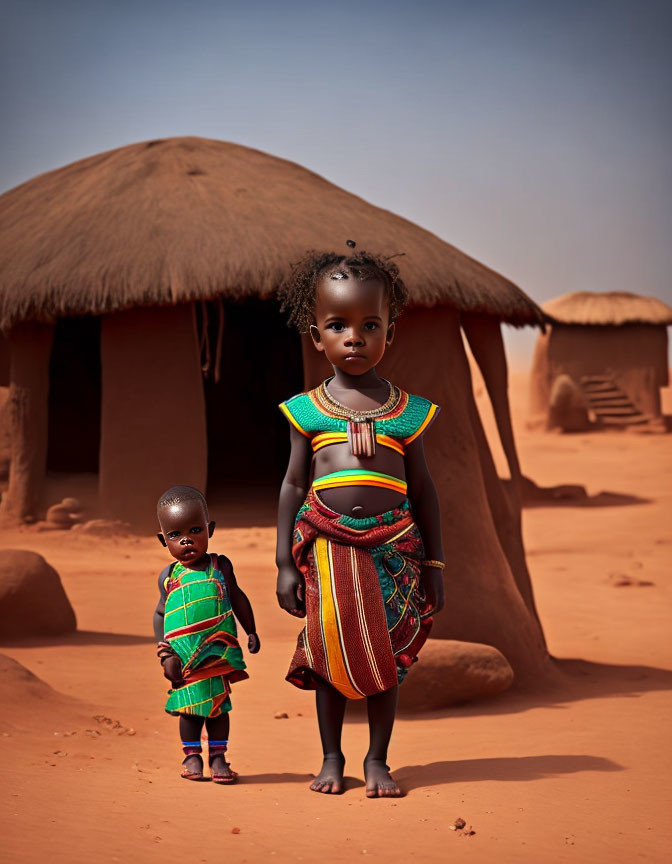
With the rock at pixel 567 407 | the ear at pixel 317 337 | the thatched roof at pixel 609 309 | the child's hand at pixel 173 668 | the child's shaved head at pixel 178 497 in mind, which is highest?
the thatched roof at pixel 609 309

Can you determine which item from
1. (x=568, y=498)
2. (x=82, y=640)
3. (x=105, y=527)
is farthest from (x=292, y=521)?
(x=568, y=498)

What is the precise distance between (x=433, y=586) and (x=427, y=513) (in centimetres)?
23

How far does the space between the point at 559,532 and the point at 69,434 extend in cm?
596

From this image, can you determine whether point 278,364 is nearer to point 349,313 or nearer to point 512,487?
point 512,487

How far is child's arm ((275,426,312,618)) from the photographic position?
11.1ft

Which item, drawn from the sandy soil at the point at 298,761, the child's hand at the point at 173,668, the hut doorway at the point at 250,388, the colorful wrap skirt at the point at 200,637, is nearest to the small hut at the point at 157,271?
the sandy soil at the point at 298,761

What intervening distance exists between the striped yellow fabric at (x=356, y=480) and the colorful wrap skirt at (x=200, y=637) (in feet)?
1.69

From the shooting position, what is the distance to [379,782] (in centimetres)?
335

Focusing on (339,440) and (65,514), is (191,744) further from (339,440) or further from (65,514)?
(65,514)

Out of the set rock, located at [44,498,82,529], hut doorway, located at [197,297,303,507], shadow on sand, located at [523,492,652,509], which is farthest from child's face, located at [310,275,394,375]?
shadow on sand, located at [523,492,652,509]

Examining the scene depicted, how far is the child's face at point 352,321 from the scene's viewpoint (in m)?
3.36

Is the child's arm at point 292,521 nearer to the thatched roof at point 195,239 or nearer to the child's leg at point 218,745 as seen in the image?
the child's leg at point 218,745

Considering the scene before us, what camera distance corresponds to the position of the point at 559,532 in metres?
12.7

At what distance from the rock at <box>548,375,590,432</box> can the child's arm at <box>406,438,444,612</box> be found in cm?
1978
